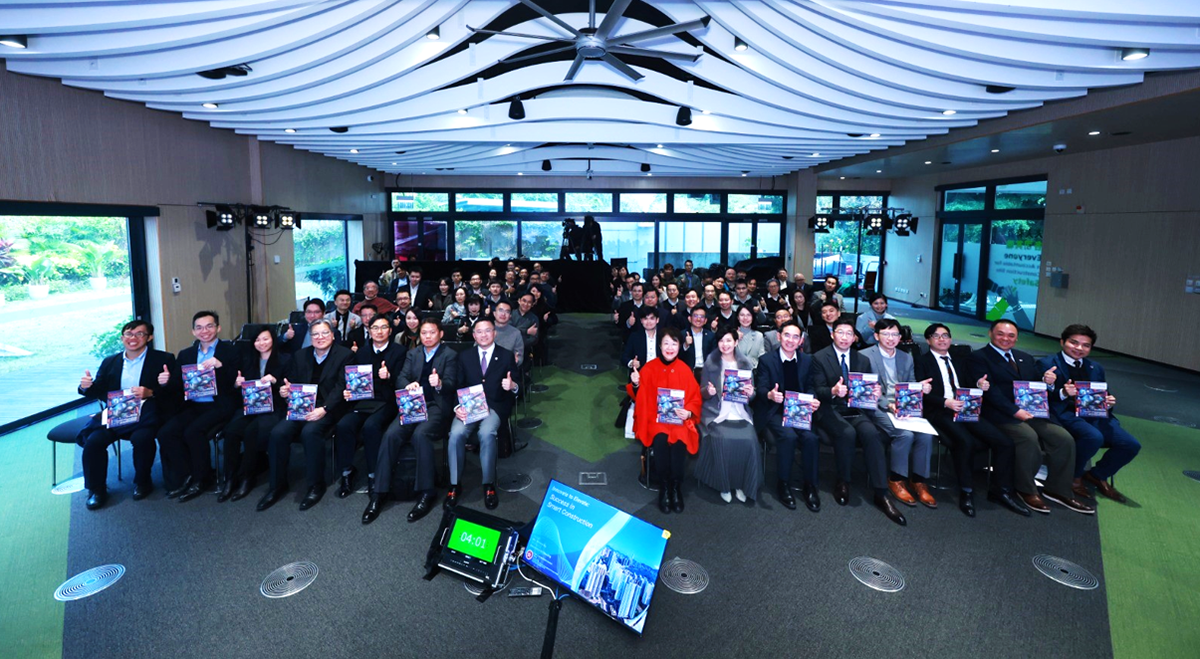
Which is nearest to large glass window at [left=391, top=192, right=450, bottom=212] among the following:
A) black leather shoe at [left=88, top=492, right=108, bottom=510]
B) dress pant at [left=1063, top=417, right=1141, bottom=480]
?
black leather shoe at [left=88, top=492, right=108, bottom=510]

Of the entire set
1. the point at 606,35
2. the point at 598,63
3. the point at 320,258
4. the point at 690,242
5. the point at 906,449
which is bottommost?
the point at 906,449

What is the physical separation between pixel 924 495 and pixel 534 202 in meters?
15.0

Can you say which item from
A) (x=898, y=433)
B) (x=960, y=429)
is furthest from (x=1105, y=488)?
(x=898, y=433)

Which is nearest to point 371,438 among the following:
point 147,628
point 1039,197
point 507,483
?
point 507,483

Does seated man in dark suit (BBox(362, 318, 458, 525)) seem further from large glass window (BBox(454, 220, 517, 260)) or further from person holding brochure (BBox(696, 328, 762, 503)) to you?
large glass window (BBox(454, 220, 517, 260))

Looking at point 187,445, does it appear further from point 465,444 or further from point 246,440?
point 465,444

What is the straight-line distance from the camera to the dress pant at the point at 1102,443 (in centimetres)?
491

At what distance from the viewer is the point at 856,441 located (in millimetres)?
4996

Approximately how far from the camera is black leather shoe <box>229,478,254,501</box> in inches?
192

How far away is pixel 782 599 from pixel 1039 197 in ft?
42.8

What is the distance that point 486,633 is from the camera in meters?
3.35

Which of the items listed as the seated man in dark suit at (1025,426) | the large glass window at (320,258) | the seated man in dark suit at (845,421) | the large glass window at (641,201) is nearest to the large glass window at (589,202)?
the large glass window at (641,201)

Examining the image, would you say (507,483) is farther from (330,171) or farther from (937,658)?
(330,171)

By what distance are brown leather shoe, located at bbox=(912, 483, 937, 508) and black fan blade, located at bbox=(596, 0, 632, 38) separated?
4430mm
